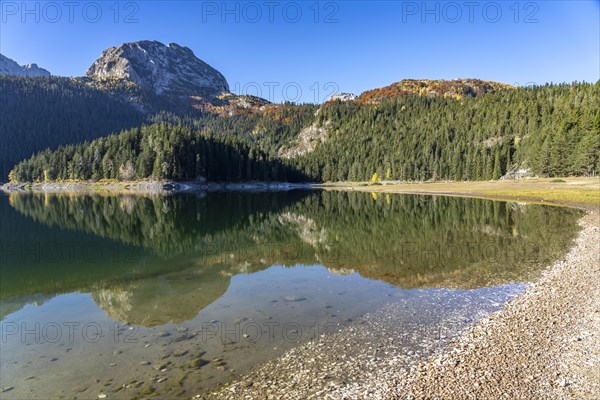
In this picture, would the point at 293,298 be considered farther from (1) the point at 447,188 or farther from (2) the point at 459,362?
(1) the point at 447,188

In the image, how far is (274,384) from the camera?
11.1 meters

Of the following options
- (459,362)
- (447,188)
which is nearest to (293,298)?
(459,362)

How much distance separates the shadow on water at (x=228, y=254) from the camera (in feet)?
70.1

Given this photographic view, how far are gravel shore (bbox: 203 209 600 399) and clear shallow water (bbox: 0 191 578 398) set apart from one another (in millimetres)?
1186

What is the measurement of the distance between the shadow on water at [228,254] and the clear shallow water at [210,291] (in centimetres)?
15

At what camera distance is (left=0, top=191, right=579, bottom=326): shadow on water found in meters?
21.4

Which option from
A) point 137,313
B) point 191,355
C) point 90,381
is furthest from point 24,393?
point 137,313

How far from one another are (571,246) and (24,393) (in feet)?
122

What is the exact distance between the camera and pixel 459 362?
38.5 feet

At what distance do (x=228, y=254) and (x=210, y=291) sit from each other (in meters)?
10.2

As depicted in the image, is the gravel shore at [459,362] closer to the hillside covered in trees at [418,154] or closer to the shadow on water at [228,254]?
the shadow on water at [228,254]

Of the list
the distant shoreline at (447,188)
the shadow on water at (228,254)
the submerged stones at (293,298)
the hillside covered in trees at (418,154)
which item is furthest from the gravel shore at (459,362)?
the hillside covered in trees at (418,154)

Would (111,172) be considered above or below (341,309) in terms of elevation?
above

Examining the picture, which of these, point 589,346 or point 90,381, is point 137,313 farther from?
point 589,346
